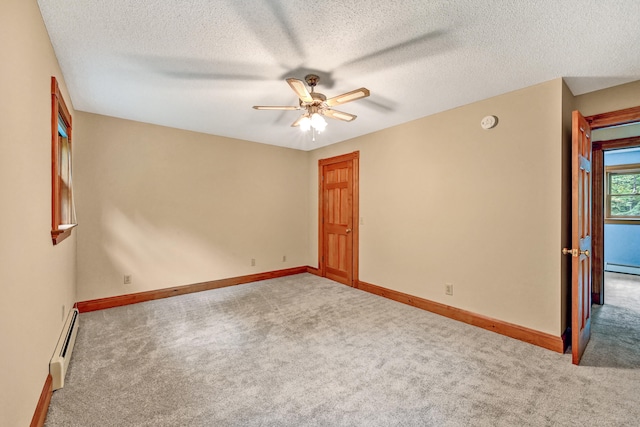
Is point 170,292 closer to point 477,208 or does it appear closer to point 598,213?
point 477,208

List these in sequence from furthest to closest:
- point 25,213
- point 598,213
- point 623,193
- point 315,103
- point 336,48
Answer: point 623,193
point 598,213
point 315,103
point 336,48
point 25,213

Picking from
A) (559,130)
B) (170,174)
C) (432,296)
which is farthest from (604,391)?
(170,174)

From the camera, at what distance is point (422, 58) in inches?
85.4

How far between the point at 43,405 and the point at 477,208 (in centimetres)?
382

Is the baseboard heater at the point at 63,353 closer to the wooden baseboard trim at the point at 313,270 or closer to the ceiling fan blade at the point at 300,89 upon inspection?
the ceiling fan blade at the point at 300,89

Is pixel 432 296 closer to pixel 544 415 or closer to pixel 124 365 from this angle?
pixel 544 415

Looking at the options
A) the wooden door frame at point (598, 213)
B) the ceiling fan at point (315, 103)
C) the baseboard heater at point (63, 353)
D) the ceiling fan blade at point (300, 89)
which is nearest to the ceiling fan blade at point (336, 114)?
the ceiling fan at point (315, 103)

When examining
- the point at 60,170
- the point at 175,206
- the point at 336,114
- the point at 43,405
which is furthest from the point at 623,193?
the point at 60,170

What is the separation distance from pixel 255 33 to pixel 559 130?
266 cm

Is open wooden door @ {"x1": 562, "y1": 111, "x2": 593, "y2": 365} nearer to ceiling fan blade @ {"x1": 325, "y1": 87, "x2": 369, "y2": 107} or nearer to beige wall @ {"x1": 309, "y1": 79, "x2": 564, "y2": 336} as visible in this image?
beige wall @ {"x1": 309, "y1": 79, "x2": 564, "y2": 336}

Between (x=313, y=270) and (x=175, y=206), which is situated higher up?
(x=175, y=206)

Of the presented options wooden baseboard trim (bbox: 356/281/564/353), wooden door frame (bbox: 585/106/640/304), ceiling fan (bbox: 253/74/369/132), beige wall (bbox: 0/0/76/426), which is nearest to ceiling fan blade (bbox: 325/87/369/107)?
ceiling fan (bbox: 253/74/369/132)

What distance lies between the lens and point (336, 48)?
2037 millimetres

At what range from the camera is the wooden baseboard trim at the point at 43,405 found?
154 cm
